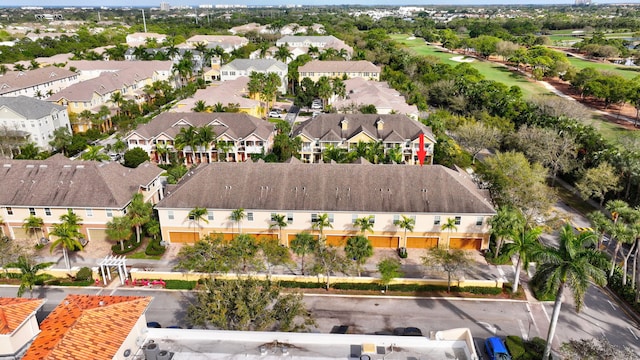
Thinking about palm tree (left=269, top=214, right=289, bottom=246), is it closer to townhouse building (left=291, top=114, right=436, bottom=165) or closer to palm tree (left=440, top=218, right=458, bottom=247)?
palm tree (left=440, top=218, right=458, bottom=247)

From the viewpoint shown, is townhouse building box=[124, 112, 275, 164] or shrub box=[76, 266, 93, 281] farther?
townhouse building box=[124, 112, 275, 164]

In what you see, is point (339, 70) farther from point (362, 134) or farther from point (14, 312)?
point (14, 312)

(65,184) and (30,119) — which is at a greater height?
(30,119)

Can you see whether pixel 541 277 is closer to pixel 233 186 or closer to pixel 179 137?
pixel 233 186

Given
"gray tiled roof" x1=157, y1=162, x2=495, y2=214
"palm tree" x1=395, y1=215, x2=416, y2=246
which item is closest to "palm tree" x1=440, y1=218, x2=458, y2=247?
"gray tiled roof" x1=157, y1=162, x2=495, y2=214

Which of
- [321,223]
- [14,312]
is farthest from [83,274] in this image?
[321,223]

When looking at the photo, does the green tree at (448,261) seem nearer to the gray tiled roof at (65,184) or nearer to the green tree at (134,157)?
the gray tiled roof at (65,184)

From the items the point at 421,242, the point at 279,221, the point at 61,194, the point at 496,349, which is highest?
the point at 61,194
